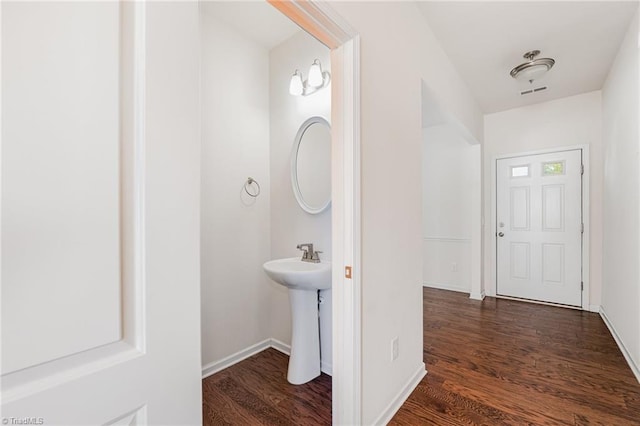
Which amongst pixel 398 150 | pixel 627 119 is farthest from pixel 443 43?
pixel 627 119

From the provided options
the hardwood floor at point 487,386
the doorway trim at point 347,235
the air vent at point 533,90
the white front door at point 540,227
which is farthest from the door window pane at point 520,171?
the doorway trim at point 347,235

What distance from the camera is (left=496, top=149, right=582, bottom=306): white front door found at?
3.73m

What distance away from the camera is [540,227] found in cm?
395

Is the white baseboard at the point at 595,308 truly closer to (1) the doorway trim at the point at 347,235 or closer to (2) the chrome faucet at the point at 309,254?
(2) the chrome faucet at the point at 309,254

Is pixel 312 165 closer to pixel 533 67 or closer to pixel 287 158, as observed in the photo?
pixel 287 158

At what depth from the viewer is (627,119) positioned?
2.43m

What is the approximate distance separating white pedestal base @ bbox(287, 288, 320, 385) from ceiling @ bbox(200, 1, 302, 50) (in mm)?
2037

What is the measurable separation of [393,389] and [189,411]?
1501 mm

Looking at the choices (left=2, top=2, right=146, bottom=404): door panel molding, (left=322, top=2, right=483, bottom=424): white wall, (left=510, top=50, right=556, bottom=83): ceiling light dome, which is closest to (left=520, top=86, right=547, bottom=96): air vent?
(left=510, top=50, right=556, bottom=83): ceiling light dome

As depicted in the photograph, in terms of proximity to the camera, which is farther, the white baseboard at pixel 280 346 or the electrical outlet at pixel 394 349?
the white baseboard at pixel 280 346

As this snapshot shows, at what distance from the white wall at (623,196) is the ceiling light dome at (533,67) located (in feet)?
1.71

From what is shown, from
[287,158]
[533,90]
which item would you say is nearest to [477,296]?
[533,90]

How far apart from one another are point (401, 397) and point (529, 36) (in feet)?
9.68

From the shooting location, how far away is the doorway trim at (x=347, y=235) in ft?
4.57
